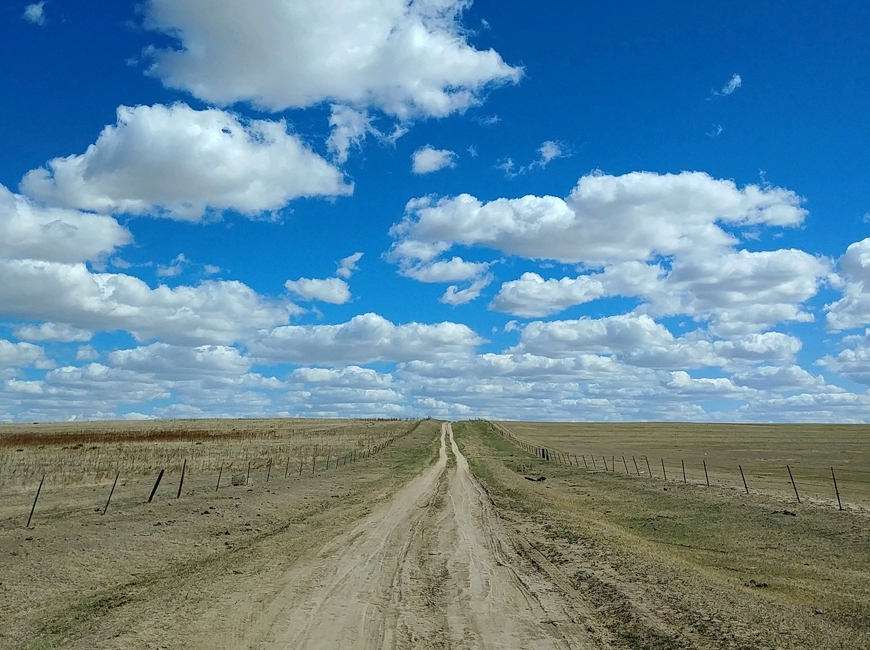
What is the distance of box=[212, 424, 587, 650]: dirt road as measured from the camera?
34.4ft

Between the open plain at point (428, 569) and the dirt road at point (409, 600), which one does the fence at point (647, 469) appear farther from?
the dirt road at point (409, 600)

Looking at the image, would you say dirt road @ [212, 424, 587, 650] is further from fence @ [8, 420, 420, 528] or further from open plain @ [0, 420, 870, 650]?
fence @ [8, 420, 420, 528]

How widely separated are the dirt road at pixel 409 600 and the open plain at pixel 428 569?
0.06 metres

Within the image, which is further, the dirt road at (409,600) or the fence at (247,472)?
the fence at (247,472)

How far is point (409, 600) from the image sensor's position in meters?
12.9

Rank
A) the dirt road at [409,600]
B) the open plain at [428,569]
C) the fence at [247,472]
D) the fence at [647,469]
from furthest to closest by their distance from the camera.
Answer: the fence at [647,469]
the fence at [247,472]
the open plain at [428,569]
the dirt road at [409,600]

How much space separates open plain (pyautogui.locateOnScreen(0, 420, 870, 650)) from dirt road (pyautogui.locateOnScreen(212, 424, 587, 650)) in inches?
2.2

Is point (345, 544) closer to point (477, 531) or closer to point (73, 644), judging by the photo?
point (477, 531)

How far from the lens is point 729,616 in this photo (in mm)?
11445

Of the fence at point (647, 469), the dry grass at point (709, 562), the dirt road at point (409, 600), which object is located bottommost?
the dirt road at point (409, 600)

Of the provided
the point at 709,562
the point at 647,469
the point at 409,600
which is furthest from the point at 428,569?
the point at 647,469

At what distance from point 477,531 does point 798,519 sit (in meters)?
10.9

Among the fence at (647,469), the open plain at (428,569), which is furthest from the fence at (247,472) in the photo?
the fence at (647,469)

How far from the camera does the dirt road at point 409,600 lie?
34.4 ft
